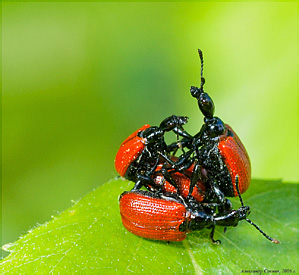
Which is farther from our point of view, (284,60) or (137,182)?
(284,60)

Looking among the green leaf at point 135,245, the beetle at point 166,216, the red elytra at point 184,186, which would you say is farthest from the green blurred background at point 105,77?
the beetle at point 166,216

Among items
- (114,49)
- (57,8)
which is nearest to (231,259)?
(114,49)

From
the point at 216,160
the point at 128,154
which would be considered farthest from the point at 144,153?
the point at 216,160

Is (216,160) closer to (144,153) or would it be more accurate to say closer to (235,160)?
(235,160)

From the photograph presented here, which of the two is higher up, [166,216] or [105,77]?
[105,77]

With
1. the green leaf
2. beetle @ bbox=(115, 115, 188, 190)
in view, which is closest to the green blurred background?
beetle @ bbox=(115, 115, 188, 190)

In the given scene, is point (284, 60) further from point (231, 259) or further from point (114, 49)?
point (231, 259)

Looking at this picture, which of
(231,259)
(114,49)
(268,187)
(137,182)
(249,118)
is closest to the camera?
(231,259)
